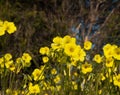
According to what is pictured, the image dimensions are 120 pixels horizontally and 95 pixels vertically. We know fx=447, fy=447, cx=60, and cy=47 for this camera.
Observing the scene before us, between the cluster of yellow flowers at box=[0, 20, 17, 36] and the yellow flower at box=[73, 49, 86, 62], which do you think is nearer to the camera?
the yellow flower at box=[73, 49, 86, 62]

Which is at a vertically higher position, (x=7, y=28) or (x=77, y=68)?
(x=7, y=28)

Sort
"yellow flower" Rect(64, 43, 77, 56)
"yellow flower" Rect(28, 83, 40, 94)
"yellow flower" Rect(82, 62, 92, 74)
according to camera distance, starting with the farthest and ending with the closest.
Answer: "yellow flower" Rect(28, 83, 40, 94) → "yellow flower" Rect(82, 62, 92, 74) → "yellow flower" Rect(64, 43, 77, 56)

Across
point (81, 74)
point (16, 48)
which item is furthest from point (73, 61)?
point (16, 48)

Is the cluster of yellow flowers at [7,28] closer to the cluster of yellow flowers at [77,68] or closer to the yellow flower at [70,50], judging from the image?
the cluster of yellow flowers at [77,68]

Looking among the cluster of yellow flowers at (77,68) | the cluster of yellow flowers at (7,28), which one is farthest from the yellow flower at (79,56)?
the cluster of yellow flowers at (7,28)

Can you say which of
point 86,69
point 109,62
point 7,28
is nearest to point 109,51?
point 109,62

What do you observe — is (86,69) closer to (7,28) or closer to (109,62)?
(109,62)

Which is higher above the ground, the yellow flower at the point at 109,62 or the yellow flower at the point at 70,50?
the yellow flower at the point at 70,50

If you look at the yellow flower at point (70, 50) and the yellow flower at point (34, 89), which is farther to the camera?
the yellow flower at point (34, 89)

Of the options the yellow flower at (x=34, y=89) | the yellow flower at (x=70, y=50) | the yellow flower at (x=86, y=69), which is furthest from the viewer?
the yellow flower at (x=34, y=89)

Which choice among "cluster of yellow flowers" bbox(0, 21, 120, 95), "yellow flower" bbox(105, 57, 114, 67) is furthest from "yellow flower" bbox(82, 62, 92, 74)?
"yellow flower" bbox(105, 57, 114, 67)

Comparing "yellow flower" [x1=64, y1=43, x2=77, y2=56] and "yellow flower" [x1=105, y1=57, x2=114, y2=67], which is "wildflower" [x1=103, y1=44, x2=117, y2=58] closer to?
"yellow flower" [x1=105, y1=57, x2=114, y2=67]

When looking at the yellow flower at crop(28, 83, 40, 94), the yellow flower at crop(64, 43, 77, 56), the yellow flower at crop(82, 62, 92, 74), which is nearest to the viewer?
the yellow flower at crop(64, 43, 77, 56)

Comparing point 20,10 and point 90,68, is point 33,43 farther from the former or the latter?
point 90,68
